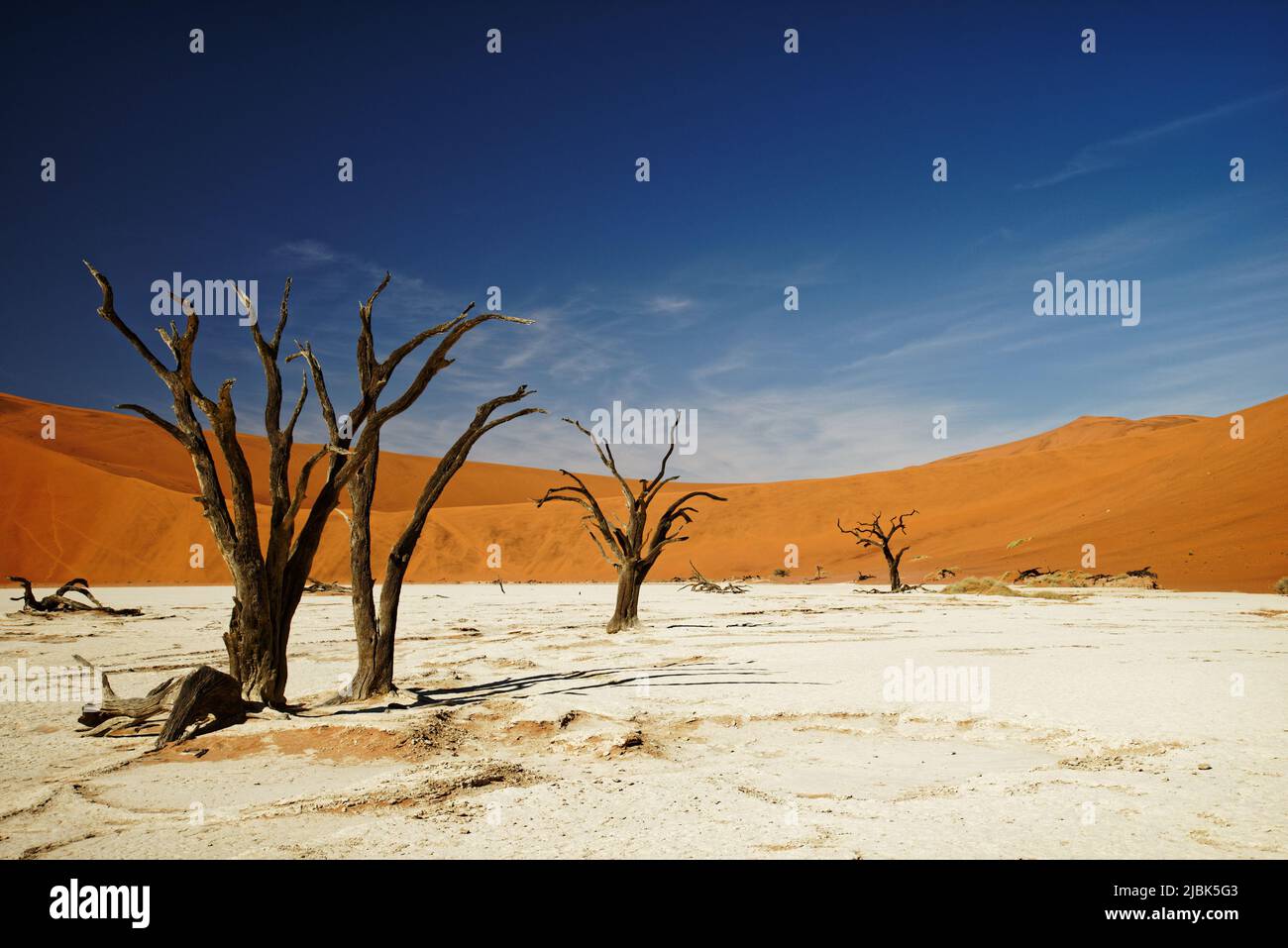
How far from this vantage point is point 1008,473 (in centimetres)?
6253

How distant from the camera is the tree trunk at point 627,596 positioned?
15.4 m

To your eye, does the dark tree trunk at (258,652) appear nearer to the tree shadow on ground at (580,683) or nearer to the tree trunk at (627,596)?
the tree shadow on ground at (580,683)

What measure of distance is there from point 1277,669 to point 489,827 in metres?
10.2

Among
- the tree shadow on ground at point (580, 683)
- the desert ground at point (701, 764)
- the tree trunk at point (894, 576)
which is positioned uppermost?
the desert ground at point (701, 764)

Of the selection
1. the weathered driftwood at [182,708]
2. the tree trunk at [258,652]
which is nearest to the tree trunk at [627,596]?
the tree trunk at [258,652]

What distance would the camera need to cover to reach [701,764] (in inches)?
217

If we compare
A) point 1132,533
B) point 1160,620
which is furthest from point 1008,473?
point 1160,620

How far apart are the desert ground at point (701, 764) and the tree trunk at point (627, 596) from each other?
3.34 metres

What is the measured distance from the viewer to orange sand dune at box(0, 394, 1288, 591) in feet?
103

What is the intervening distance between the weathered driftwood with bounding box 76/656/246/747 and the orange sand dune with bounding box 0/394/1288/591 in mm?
29180

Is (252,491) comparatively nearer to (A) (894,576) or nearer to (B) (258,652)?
(B) (258,652)

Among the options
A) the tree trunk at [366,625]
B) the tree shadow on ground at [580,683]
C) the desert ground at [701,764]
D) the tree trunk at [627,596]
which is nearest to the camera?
the desert ground at [701,764]
